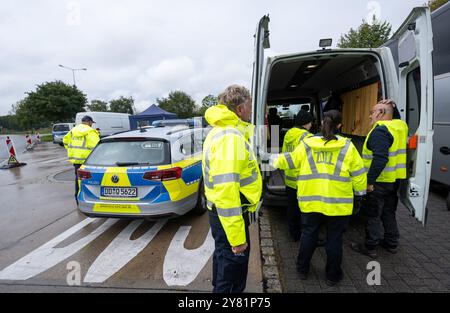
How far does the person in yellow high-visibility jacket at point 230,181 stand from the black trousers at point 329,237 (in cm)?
84

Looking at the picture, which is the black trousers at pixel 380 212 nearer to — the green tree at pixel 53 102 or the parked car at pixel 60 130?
the parked car at pixel 60 130

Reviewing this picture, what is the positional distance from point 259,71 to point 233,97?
1055 millimetres

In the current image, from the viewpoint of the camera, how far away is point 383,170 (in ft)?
9.59

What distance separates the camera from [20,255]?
137 inches

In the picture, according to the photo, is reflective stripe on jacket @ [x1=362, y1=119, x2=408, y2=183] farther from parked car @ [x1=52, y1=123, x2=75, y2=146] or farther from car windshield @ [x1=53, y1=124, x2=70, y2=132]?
car windshield @ [x1=53, y1=124, x2=70, y2=132]

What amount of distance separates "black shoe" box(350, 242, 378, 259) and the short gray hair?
250 centimetres

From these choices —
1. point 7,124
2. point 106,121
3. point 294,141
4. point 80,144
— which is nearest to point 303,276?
point 294,141

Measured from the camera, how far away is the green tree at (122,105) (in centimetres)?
6994

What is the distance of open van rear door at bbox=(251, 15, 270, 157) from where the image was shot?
2.77m

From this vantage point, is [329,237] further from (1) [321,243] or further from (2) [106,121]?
(2) [106,121]

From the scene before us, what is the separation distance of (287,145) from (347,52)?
56.5 inches

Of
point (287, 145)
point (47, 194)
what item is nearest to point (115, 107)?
point (47, 194)

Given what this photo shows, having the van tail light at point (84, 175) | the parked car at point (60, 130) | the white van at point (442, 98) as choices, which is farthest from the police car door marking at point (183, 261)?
the parked car at point (60, 130)

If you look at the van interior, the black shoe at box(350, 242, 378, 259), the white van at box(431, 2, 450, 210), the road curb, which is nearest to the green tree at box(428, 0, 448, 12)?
the white van at box(431, 2, 450, 210)
